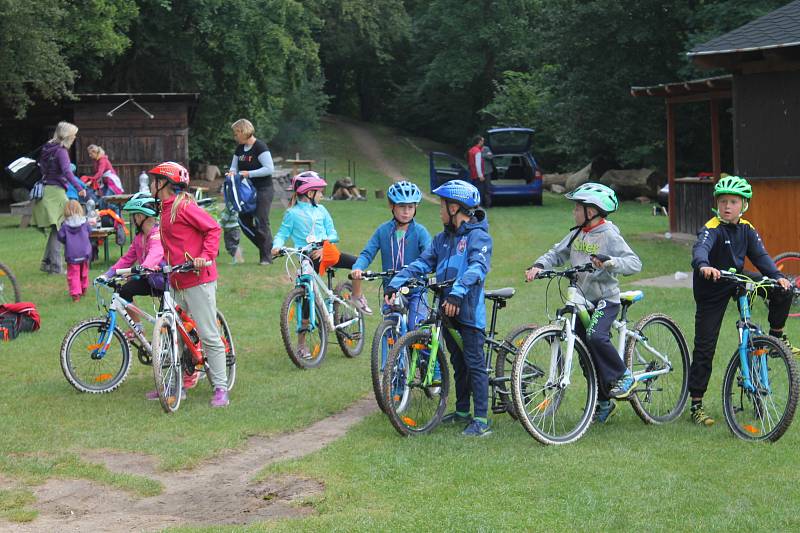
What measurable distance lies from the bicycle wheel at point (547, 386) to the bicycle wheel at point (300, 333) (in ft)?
11.0

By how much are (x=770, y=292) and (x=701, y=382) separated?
88 centimetres

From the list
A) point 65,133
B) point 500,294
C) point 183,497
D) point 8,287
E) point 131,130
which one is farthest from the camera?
point 131,130

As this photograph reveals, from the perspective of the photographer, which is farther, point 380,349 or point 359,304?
point 359,304

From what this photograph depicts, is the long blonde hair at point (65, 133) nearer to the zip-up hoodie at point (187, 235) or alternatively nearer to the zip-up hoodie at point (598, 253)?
the zip-up hoodie at point (187, 235)

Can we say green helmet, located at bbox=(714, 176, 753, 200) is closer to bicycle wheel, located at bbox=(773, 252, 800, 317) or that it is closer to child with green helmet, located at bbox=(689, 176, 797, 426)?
child with green helmet, located at bbox=(689, 176, 797, 426)

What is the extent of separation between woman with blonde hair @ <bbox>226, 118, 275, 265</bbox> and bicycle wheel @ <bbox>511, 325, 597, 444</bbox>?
29.1ft

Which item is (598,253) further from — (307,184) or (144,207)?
(307,184)

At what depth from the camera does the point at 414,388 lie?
7.91m

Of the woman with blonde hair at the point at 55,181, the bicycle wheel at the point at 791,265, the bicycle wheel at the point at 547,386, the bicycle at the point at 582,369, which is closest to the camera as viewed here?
the bicycle wheel at the point at 547,386

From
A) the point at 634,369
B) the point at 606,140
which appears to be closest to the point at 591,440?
the point at 634,369

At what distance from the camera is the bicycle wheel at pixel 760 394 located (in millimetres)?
7370

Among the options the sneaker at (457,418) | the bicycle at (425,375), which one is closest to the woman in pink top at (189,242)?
the bicycle at (425,375)

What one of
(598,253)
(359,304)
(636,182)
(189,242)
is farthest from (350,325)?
(636,182)

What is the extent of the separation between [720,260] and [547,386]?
1.72 meters
